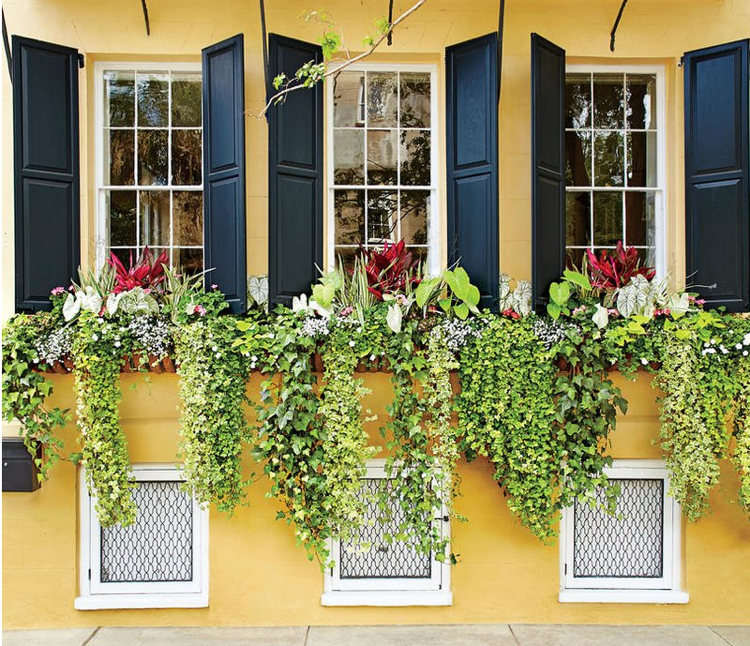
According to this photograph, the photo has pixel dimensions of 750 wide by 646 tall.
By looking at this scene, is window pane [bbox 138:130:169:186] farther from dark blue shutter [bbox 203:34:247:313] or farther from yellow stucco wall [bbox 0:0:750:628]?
dark blue shutter [bbox 203:34:247:313]

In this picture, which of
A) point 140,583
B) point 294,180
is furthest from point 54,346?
point 294,180

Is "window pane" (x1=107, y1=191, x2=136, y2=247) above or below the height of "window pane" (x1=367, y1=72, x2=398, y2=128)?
below

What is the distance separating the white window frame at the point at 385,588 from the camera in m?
4.50

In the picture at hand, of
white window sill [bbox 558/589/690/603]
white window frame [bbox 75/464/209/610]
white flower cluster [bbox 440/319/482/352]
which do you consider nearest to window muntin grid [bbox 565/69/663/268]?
white flower cluster [bbox 440/319/482/352]

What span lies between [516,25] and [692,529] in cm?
398

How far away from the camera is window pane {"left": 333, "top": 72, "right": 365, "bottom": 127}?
488cm

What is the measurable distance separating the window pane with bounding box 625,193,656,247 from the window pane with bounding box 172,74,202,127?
11.4 feet

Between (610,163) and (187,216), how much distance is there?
3380 mm

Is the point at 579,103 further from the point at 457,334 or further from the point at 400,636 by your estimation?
the point at 400,636

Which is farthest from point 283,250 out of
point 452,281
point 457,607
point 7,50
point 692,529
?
point 692,529

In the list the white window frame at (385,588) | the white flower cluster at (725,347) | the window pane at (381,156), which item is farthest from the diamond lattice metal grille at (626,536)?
the window pane at (381,156)

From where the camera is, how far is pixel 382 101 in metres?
4.92

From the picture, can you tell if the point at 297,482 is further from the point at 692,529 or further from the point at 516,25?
the point at 516,25

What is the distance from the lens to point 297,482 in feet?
13.7
